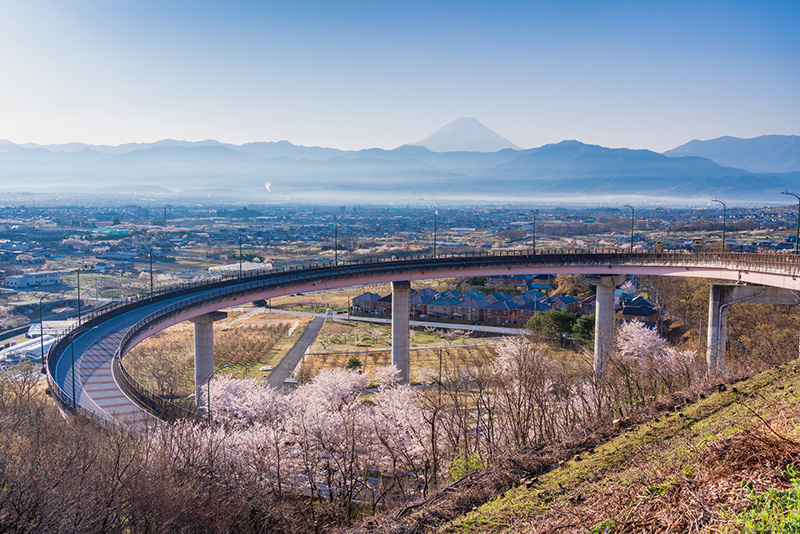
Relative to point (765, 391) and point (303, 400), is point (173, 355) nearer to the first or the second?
point (303, 400)

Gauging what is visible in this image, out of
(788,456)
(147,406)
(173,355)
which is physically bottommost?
(173,355)

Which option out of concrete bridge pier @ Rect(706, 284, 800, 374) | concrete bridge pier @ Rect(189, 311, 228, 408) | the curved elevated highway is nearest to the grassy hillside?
the curved elevated highway

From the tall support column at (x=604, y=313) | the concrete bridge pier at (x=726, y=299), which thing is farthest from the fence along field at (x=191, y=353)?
the concrete bridge pier at (x=726, y=299)

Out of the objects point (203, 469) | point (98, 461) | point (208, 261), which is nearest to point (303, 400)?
point (203, 469)

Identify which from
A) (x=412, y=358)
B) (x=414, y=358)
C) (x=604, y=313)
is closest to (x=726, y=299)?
(x=604, y=313)

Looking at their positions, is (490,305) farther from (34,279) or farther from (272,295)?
(34,279)

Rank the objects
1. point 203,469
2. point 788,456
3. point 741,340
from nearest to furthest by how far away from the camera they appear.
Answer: point 788,456, point 203,469, point 741,340
